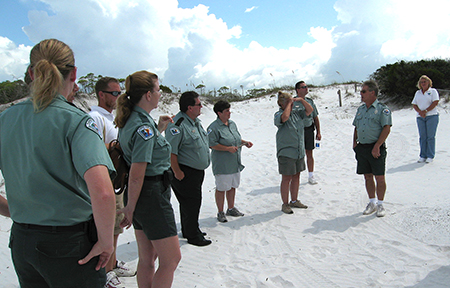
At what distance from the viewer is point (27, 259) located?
4.81 feet

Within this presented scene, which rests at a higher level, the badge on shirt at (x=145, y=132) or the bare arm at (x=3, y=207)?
the badge on shirt at (x=145, y=132)

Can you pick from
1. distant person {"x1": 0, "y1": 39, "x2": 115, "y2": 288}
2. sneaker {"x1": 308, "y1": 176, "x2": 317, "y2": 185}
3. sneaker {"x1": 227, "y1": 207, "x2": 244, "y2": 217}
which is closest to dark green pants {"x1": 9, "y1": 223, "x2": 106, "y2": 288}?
distant person {"x1": 0, "y1": 39, "x2": 115, "y2": 288}

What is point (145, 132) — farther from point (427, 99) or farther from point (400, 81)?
point (400, 81)

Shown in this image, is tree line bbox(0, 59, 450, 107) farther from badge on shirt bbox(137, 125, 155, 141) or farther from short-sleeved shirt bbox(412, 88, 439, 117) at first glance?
badge on shirt bbox(137, 125, 155, 141)

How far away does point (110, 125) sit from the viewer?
123 inches

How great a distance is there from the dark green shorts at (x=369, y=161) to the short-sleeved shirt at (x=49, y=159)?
4.20 meters

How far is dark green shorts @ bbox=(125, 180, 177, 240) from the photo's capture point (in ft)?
7.47

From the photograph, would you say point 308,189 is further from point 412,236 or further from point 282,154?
point 412,236

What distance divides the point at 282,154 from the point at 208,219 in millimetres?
1666

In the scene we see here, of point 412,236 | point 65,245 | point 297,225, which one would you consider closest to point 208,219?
point 297,225

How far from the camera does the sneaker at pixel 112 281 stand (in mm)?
3008

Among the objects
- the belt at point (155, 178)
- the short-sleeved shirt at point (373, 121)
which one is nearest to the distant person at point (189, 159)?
the belt at point (155, 178)

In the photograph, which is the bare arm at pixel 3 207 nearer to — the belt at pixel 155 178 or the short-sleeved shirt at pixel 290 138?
the belt at pixel 155 178

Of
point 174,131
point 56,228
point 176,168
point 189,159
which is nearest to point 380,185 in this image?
point 189,159
